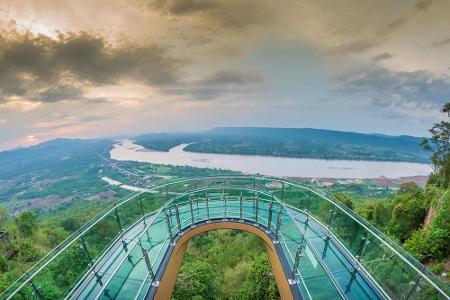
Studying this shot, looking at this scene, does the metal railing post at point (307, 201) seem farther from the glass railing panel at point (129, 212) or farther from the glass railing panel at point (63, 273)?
the glass railing panel at point (63, 273)

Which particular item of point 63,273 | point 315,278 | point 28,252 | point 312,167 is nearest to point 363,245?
point 315,278

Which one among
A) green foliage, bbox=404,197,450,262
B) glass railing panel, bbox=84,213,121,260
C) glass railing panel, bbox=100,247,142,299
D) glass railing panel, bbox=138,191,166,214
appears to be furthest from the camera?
green foliage, bbox=404,197,450,262

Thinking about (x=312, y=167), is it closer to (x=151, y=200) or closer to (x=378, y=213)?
(x=378, y=213)

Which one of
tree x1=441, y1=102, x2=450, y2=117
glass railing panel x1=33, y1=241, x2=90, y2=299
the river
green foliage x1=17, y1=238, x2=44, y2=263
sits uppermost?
tree x1=441, y1=102, x2=450, y2=117

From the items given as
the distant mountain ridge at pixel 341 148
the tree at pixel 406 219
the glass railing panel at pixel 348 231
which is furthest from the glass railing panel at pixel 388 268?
the distant mountain ridge at pixel 341 148

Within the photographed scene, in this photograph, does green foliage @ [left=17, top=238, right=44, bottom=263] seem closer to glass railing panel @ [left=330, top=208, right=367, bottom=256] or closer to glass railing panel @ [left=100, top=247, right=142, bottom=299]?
glass railing panel @ [left=100, top=247, right=142, bottom=299]

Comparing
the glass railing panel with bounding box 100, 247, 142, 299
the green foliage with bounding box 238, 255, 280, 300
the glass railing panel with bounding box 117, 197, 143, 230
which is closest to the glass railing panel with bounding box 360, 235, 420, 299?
the glass railing panel with bounding box 100, 247, 142, 299

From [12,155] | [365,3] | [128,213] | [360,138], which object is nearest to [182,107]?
[365,3]

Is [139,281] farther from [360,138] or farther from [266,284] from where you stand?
[360,138]
